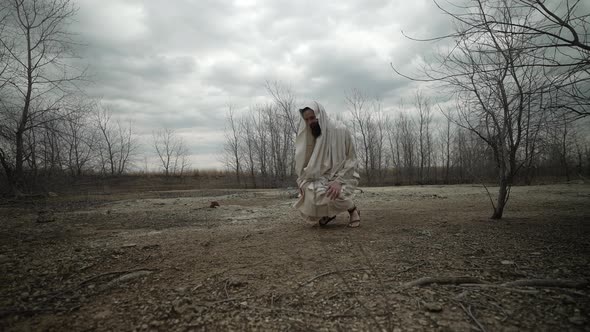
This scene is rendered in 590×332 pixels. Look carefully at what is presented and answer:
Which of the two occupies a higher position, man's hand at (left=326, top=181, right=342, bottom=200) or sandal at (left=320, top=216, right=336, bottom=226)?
man's hand at (left=326, top=181, right=342, bottom=200)

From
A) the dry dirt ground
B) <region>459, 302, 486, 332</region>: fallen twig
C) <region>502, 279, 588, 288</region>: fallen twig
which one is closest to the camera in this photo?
<region>459, 302, 486, 332</region>: fallen twig

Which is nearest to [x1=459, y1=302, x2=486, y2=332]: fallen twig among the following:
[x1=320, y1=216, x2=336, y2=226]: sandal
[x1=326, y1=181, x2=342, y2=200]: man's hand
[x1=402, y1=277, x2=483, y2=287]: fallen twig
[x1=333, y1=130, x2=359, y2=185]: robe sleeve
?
[x1=402, y1=277, x2=483, y2=287]: fallen twig

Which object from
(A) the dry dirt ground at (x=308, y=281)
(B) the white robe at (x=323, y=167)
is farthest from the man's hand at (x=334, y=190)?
(A) the dry dirt ground at (x=308, y=281)

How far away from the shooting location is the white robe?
388cm

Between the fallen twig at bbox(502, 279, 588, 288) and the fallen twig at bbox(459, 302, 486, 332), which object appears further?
the fallen twig at bbox(502, 279, 588, 288)

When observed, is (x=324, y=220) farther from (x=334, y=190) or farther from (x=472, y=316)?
(x=472, y=316)

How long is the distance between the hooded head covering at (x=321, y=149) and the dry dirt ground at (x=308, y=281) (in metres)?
0.95

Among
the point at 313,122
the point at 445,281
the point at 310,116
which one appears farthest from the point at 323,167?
the point at 445,281

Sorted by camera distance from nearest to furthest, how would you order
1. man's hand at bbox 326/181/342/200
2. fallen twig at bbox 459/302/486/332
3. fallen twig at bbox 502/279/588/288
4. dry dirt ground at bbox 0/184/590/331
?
fallen twig at bbox 459/302/486/332 < dry dirt ground at bbox 0/184/590/331 < fallen twig at bbox 502/279/588/288 < man's hand at bbox 326/181/342/200

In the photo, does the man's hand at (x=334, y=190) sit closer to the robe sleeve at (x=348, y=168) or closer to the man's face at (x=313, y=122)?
the robe sleeve at (x=348, y=168)

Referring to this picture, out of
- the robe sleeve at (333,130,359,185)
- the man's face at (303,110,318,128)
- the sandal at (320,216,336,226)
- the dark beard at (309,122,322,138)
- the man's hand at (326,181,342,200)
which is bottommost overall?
the sandal at (320,216,336,226)

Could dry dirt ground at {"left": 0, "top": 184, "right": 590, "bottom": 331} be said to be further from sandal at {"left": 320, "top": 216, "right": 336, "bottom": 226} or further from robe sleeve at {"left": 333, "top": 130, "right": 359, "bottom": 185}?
robe sleeve at {"left": 333, "top": 130, "right": 359, "bottom": 185}

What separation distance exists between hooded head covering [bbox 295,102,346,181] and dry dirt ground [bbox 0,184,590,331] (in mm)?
949

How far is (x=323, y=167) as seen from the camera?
4109mm
